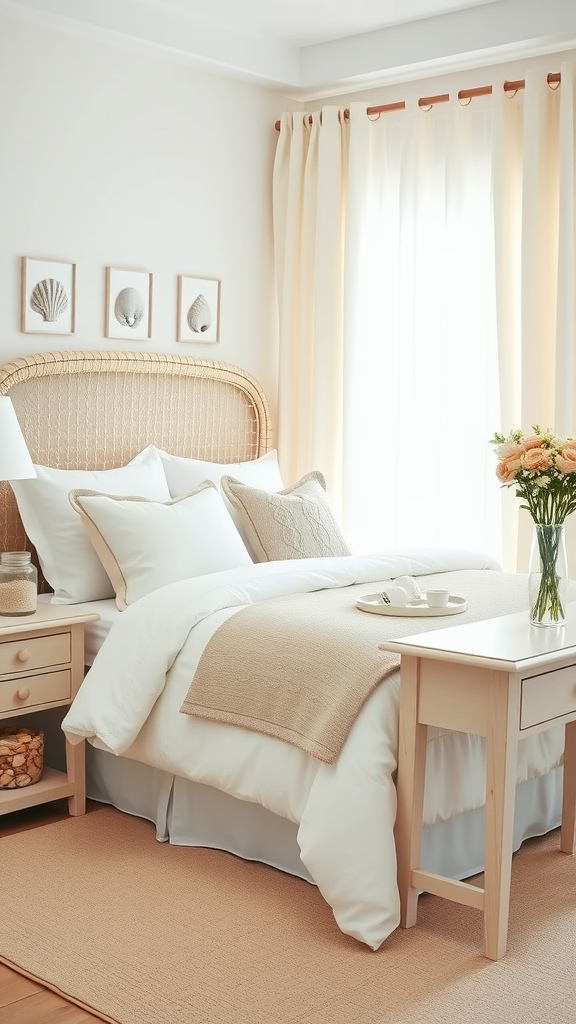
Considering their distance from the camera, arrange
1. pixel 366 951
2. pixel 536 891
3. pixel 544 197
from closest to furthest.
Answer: pixel 366 951
pixel 536 891
pixel 544 197

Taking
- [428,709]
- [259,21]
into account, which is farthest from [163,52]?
[428,709]

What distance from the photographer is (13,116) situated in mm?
3971

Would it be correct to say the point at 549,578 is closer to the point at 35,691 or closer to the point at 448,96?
the point at 35,691

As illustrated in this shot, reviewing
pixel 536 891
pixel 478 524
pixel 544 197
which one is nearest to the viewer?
pixel 536 891

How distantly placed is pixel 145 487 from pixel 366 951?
2033 millimetres

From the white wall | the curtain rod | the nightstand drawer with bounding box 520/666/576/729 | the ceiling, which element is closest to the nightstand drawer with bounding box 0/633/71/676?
the white wall

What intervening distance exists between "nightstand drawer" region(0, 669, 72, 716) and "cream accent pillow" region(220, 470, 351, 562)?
0.89 m

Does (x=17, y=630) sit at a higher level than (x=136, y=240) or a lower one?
lower

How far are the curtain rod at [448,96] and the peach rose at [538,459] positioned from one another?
2.19 m

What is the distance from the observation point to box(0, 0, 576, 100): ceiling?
414 cm

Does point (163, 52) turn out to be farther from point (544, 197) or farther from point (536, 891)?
point (536, 891)

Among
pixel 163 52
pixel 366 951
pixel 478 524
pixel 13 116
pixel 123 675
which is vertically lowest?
pixel 366 951

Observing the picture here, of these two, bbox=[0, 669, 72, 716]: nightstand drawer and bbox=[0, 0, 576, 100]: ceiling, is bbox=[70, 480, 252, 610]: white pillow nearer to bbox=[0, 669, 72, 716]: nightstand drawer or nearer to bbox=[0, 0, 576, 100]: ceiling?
bbox=[0, 669, 72, 716]: nightstand drawer

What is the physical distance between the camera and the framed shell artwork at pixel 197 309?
15.4 feet
